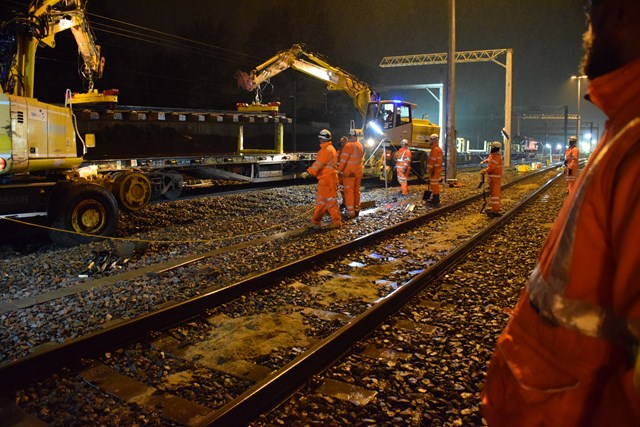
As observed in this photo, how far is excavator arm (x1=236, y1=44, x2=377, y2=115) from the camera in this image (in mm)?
18548

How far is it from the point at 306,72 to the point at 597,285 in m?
20.1

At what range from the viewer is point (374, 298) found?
242 inches

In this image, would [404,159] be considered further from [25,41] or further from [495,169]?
[25,41]

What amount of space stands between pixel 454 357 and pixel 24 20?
9.13 meters

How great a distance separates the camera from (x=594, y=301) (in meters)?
1.21

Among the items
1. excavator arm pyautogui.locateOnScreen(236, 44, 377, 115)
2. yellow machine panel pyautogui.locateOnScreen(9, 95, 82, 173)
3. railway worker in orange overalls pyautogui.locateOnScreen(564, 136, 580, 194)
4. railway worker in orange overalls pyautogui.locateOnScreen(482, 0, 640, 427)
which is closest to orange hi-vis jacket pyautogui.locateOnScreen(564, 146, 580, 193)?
railway worker in orange overalls pyautogui.locateOnScreen(564, 136, 580, 194)

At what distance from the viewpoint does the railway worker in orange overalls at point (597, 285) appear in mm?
1133

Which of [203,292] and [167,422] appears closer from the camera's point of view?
[167,422]

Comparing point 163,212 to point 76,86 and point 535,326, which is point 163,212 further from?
point 76,86

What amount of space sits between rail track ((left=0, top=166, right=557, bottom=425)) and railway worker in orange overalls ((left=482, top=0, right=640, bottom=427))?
2.36m

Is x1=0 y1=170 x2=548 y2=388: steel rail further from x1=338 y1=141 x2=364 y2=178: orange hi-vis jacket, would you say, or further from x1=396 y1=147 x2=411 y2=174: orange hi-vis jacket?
x1=396 y1=147 x2=411 y2=174: orange hi-vis jacket

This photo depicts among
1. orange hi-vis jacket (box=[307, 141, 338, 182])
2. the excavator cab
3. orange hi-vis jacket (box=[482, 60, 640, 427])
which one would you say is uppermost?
the excavator cab

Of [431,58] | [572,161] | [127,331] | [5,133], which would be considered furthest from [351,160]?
[431,58]

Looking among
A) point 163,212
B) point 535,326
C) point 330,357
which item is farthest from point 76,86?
point 535,326
